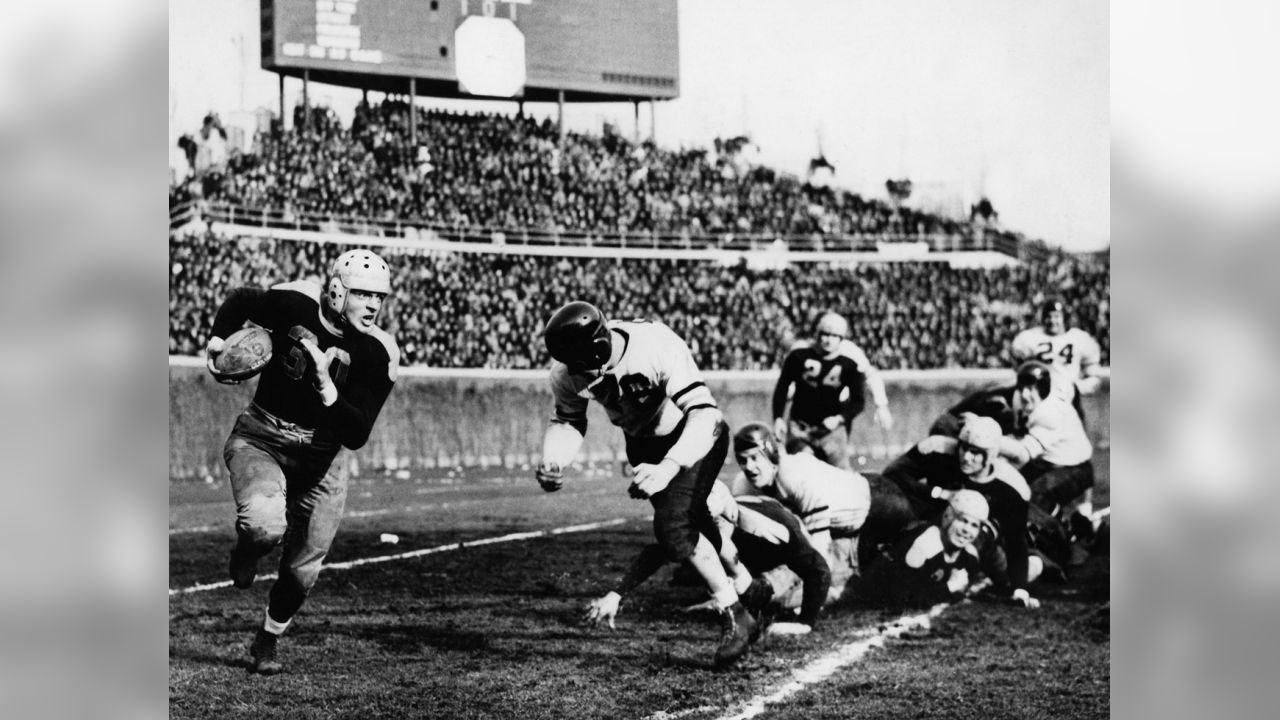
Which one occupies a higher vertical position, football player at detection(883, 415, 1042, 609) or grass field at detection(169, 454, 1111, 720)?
football player at detection(883, 415, 1042, 609)

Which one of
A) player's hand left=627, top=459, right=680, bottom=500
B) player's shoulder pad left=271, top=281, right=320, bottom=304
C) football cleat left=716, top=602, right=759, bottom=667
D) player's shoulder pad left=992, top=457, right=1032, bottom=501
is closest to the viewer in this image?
player's hand left=627, top=459, right=680, bottom=500

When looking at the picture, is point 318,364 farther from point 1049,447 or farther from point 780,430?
point 1049,447

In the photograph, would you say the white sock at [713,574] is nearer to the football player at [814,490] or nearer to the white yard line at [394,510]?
the football player at [814,490]

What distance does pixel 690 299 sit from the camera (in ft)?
19.8

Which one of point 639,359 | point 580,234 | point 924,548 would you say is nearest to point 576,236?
point 580,234

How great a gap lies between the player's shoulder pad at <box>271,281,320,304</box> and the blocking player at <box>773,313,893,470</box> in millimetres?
1879

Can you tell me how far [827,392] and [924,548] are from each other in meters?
0.76

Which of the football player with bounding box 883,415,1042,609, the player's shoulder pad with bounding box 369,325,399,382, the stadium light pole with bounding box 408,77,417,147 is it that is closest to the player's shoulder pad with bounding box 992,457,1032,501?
the football player with bounding box 883,415,1042,609

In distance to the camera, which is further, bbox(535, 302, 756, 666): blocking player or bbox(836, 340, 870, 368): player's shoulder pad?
bbox(836, 340, 870, 368): player's shoulder pad

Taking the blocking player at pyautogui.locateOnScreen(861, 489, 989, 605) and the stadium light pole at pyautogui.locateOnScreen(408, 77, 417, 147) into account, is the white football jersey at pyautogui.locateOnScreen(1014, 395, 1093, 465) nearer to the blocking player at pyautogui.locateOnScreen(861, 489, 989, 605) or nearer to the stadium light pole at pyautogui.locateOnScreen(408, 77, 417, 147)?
the blocking player at pyautogui.locateOnScreen(861, 489, 989, 605)

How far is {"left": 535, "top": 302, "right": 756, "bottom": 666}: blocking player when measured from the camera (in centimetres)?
554
